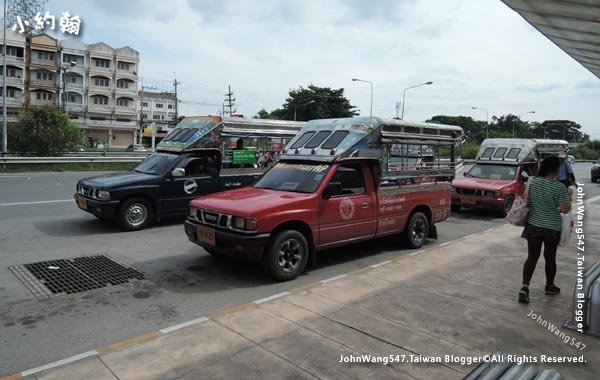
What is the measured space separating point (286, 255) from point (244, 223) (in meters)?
0.81

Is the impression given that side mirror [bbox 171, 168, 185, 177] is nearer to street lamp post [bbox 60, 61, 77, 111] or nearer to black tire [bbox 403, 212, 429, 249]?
black tire [bbox 403, 212, 429, 249]

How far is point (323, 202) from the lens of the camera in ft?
21.5

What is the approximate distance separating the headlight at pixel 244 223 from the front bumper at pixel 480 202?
9069 mm

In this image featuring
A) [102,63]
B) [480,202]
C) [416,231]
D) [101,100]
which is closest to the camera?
[416,231]

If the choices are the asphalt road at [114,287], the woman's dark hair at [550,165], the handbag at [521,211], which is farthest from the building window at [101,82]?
the woman's dark hair at [550,165]

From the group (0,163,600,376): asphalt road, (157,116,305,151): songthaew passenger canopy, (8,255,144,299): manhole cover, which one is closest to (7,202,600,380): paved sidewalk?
(0,163,600,376): asphalt road

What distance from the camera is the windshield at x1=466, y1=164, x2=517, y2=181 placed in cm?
1375

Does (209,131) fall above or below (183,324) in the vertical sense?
above

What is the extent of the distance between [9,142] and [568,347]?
2836 centimetres

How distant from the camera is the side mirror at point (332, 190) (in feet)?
21.7

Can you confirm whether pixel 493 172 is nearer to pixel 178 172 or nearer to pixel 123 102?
pixel 178 172

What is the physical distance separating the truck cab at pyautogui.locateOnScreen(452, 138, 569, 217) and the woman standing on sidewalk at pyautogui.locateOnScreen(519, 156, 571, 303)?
25.2 feet

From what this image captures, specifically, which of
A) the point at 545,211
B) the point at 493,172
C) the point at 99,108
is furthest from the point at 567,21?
the point at 99,108

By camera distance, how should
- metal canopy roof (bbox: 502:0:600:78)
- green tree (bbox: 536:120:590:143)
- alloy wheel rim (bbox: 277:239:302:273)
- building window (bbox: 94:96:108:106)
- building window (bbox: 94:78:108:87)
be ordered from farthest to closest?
green tree (bbox: 536:120:590:143), building window (bbox: 94:96:108:106), building window (bbox: 94:78:108:87), alloy wheel rim (bbox: 277:239:302:273), metal canopy roof (bbox: 502:0:600:78)
